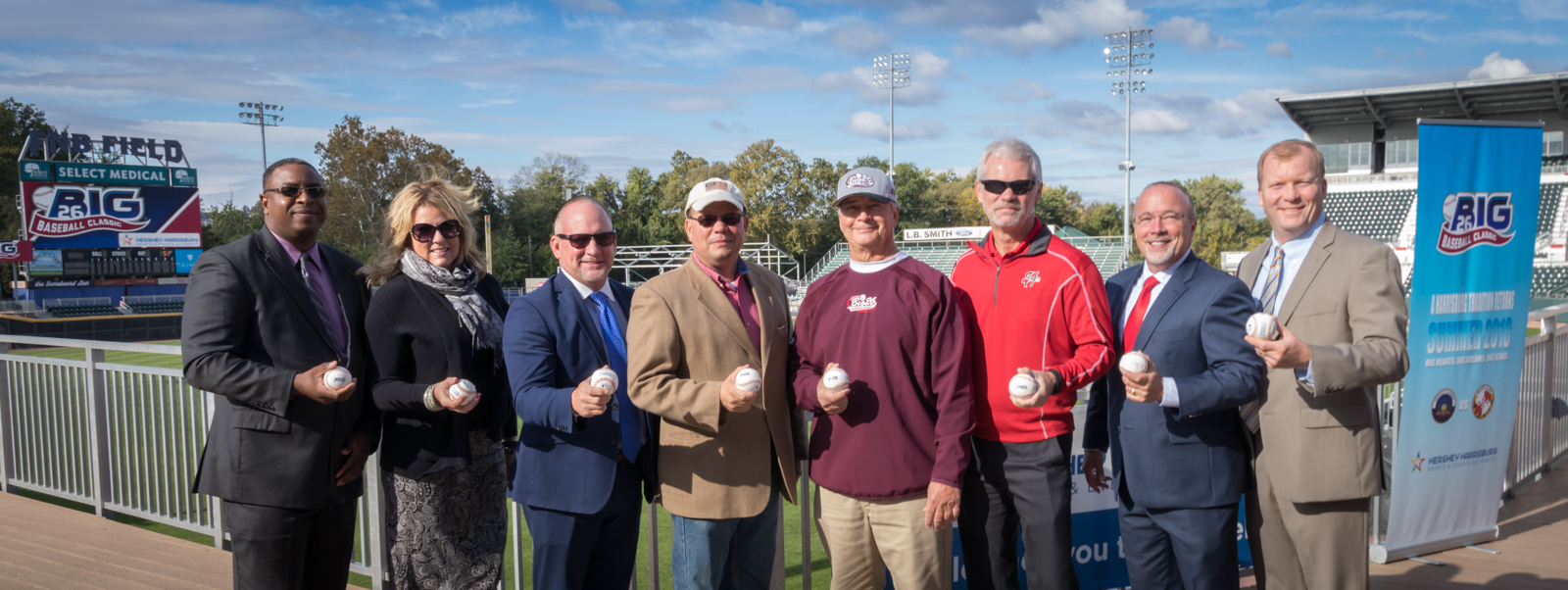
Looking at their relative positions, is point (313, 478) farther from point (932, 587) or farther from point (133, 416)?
point (133, 416)

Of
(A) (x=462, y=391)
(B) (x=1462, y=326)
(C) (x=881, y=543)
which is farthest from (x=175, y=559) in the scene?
(B) (x=1462, y=326)

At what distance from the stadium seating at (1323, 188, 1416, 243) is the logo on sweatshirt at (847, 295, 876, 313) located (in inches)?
1992

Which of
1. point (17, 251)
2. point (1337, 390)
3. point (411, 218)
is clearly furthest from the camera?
point (17, 251)

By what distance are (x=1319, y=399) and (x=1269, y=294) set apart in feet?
1.42

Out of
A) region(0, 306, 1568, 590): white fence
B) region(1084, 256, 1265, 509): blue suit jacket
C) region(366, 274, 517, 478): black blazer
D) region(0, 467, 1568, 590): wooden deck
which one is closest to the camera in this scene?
region(1084, 256, 1265, 509): blue suit jacket

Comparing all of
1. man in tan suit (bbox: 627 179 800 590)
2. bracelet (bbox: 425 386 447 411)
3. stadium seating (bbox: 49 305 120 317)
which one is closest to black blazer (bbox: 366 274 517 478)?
bracelet (bbox: 425 386 447 411)

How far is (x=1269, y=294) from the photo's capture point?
3.12 meters

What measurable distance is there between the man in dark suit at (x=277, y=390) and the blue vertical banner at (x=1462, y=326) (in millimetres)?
5581

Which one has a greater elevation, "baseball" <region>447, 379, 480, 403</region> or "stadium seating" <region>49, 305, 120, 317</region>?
"baseball" <region>447, 379, 480, 403</region>

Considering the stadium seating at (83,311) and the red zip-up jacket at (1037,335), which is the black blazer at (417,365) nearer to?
the red zip-up jacket at (1037,335)

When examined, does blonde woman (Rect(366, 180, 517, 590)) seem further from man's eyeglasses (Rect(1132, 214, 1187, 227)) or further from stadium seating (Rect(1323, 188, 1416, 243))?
stadium seating (Rect(1323, 188, 1416, 243))

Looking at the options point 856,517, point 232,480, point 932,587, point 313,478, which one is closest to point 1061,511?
point 932,587

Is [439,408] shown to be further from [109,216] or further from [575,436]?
[109,216]

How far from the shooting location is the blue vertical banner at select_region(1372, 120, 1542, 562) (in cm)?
477
